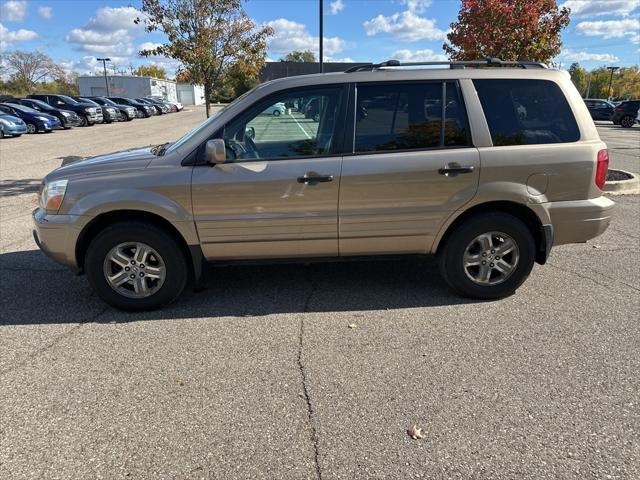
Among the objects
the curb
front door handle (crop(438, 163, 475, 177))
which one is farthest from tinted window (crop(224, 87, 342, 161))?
the curb

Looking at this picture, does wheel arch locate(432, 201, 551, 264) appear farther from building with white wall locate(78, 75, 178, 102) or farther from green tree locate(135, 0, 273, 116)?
building with white wall locate(78, 75, 178, 102)

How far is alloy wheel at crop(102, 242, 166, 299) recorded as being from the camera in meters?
3.79

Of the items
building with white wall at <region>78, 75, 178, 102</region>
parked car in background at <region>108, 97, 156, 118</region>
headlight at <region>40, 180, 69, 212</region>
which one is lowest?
headlight at <region>40, 180, 69, 212</region>

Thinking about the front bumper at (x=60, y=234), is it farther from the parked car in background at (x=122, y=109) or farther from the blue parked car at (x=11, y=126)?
the parked car in background at (x=122, y=109)

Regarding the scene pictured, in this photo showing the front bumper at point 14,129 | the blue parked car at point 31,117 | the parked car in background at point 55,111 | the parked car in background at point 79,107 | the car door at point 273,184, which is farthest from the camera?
the parked car in background at point 79,107

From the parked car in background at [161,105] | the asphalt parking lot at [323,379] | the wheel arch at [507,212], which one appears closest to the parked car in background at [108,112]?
the parked car in background at [161,105]

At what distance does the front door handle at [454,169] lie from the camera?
3.72 meters

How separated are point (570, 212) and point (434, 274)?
55.0 inches

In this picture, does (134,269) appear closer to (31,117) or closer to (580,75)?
(31,117)

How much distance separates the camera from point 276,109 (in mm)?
3768

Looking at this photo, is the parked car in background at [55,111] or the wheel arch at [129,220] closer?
the wheel arch at [129,220]

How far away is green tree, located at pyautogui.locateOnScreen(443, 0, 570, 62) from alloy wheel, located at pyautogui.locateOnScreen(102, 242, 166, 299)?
26.6ft

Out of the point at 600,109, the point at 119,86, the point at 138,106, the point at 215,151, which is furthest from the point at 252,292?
the point at 119,86

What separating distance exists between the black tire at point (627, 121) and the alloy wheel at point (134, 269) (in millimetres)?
33371
